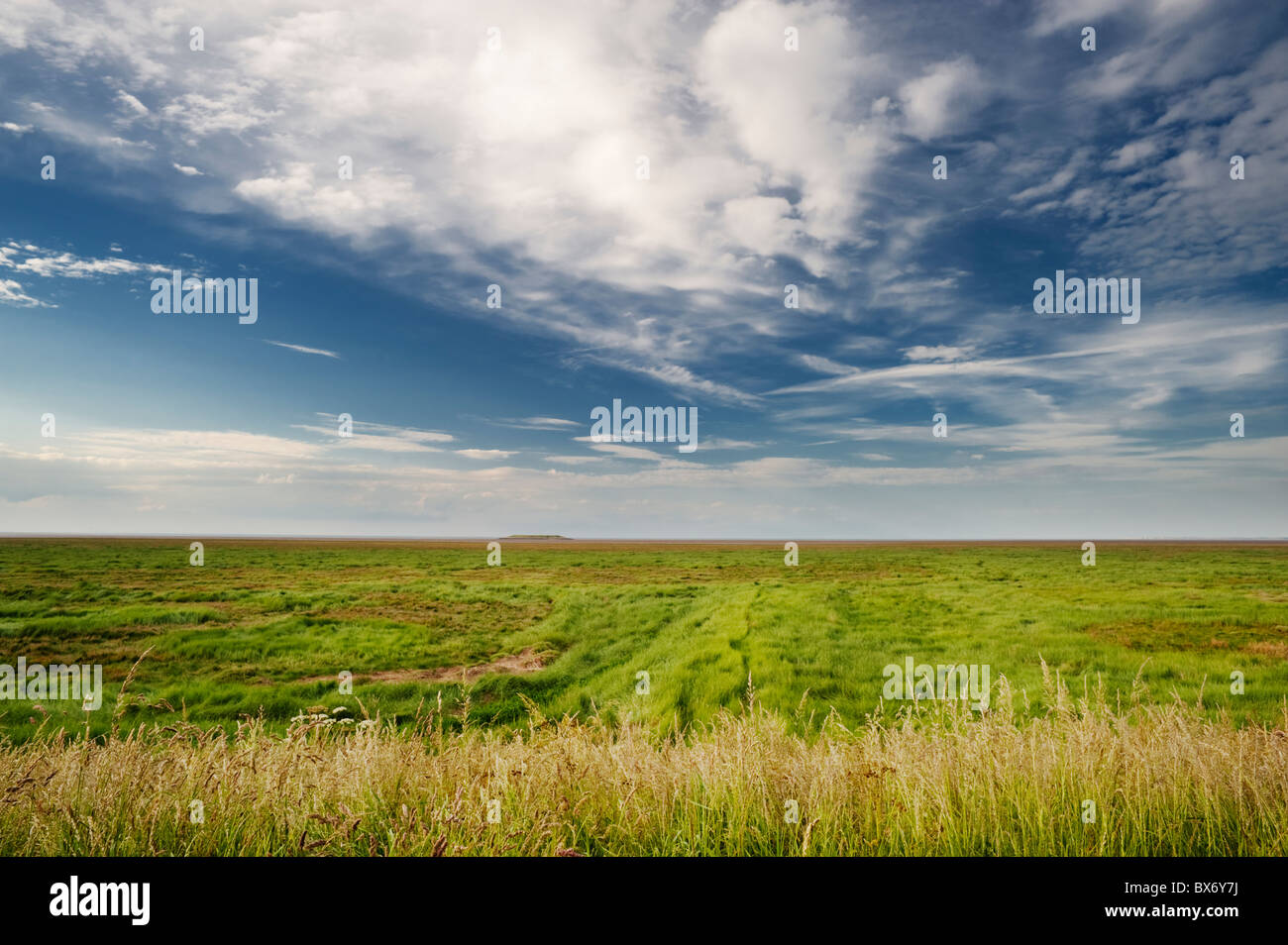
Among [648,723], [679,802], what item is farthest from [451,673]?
[679,802]

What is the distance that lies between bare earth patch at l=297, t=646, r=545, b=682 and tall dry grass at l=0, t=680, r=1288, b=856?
12.8 metres

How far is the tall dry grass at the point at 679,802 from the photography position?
3.92 m

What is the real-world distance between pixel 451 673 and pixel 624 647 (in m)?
6.10

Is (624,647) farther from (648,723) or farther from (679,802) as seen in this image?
(679,802)

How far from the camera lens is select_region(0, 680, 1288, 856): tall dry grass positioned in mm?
3918

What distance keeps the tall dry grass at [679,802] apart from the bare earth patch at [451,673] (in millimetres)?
12799

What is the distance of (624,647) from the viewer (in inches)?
854
